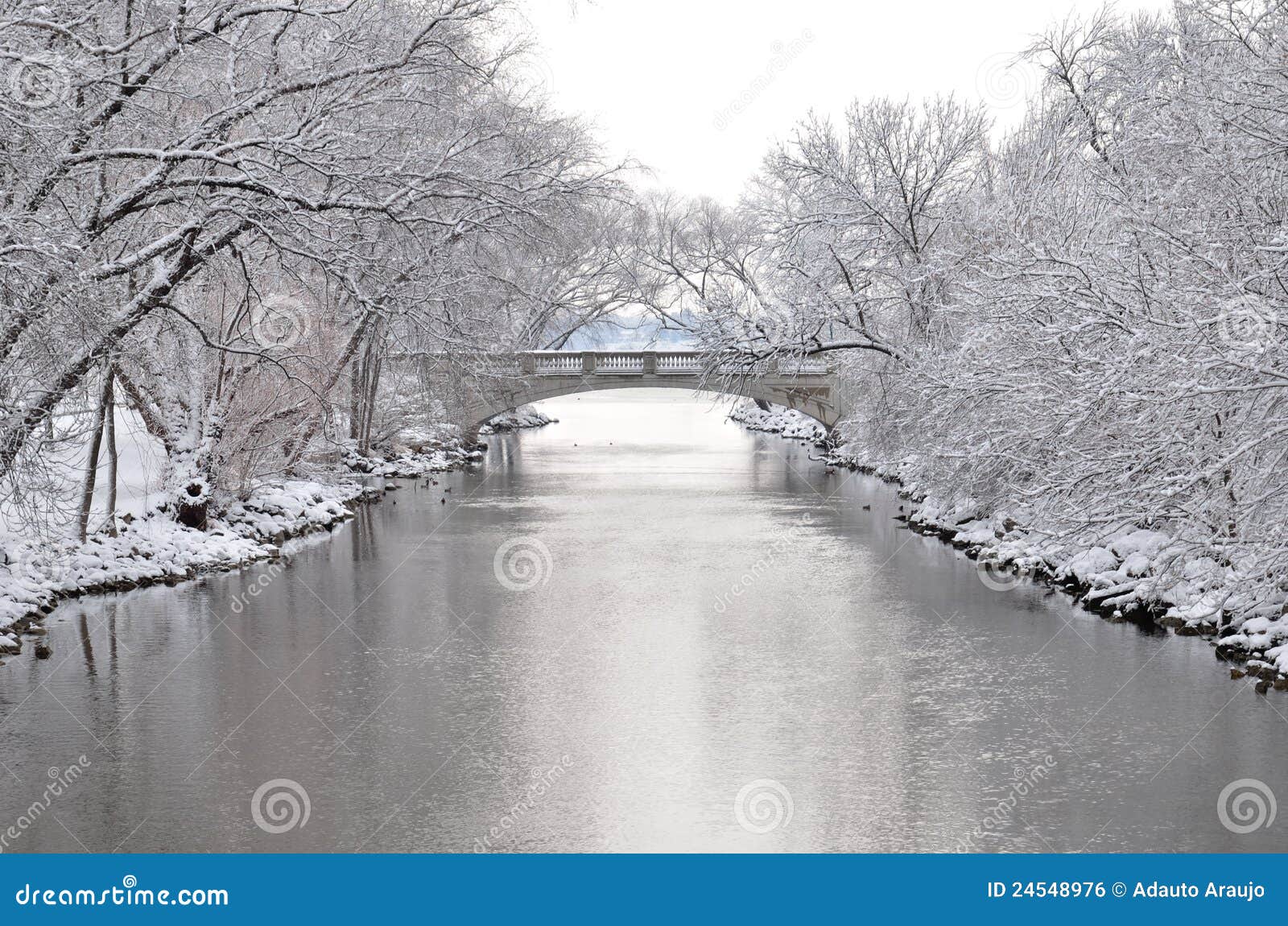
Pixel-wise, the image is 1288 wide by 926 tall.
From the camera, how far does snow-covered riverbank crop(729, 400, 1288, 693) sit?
1473cm

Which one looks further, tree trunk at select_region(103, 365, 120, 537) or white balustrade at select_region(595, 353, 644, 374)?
white balustrade at select_region(595, 353, 644, 374)

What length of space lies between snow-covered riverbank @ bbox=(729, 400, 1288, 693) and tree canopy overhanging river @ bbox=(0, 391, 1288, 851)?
1.42 feet

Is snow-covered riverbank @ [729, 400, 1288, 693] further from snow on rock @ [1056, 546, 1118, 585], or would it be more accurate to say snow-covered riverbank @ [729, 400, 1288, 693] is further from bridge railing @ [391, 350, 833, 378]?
bridge railing @ [391, 350, 833, 378]

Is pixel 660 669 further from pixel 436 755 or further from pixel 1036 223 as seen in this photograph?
pixel 1036 223

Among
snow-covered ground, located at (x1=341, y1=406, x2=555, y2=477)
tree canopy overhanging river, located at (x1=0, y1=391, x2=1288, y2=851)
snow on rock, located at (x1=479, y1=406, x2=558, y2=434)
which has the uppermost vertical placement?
snow on rock, located at (x1=479, y1=406, x2=558, y2=434)

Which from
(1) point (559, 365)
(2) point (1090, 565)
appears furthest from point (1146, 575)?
(1) point (559, 365)

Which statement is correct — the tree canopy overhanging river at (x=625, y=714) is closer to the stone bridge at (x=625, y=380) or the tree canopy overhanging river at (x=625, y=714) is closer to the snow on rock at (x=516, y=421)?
the stone bridge at (x=625, y=380)

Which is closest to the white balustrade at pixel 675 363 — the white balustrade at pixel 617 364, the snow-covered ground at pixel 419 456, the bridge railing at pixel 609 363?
the bridge railing at pixel 609 363

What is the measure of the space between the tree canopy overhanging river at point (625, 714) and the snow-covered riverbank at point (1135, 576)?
0.43m

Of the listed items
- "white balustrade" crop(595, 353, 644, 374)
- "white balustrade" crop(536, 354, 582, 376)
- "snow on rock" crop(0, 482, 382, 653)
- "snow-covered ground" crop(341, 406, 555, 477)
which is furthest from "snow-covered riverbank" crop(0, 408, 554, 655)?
"white balustrade" crop(595, 353, 644, 374)

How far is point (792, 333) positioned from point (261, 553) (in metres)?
12.1

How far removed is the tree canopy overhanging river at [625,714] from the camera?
9.98 meters

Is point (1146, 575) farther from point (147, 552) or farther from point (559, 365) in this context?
point (559, 365)

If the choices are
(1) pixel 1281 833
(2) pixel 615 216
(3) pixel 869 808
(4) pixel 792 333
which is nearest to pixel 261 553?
(4) pixel 792 333
